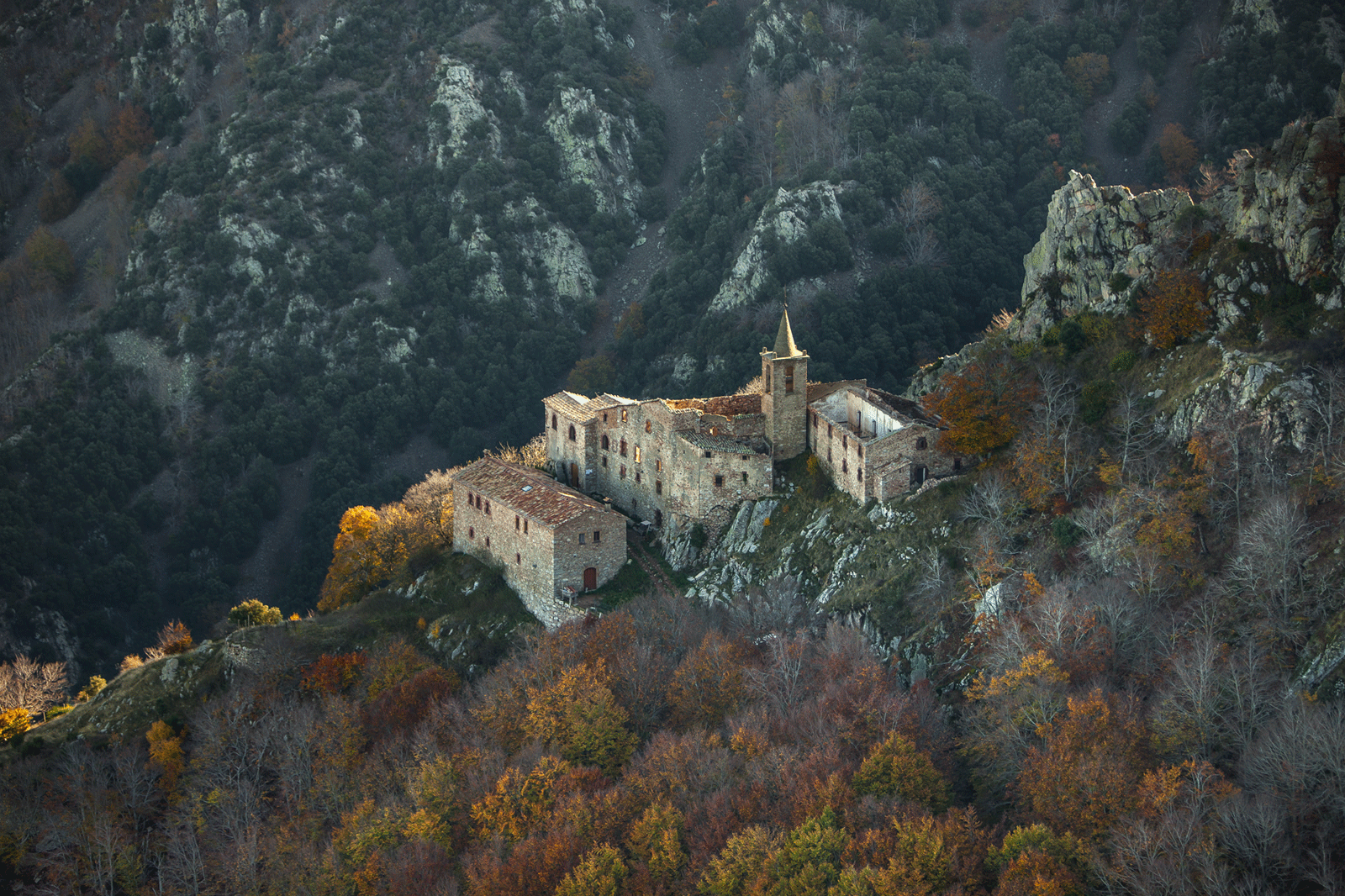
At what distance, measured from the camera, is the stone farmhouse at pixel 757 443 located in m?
65.2

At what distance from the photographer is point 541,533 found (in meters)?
70.9

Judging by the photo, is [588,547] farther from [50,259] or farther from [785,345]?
[50,259]

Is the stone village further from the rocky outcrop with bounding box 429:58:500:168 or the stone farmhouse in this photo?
the rocky outcrop with bounding box 429:58:500:168

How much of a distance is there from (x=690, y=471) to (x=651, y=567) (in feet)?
20.0

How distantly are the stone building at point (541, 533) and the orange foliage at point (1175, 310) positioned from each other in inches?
1198

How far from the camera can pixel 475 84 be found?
487ft

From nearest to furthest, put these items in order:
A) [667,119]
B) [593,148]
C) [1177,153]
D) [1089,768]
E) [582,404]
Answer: [1089,768], [582,404], [1177,153], [593,148], [667,119]

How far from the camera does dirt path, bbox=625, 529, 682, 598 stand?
7006 centimetres

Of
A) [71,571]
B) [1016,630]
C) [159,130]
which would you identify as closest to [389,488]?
[71,571]

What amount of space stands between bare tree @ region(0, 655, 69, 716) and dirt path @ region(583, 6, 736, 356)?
214 feet

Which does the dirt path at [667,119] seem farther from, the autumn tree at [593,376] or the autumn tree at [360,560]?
the autumn tree at [360,560]

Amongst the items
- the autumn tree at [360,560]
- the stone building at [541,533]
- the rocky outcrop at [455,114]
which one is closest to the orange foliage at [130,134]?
the rocky outcrop at [455,114]

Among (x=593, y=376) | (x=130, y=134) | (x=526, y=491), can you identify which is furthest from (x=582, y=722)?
(x=130, y=134)

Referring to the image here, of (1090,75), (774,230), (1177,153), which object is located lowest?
(774,230)
